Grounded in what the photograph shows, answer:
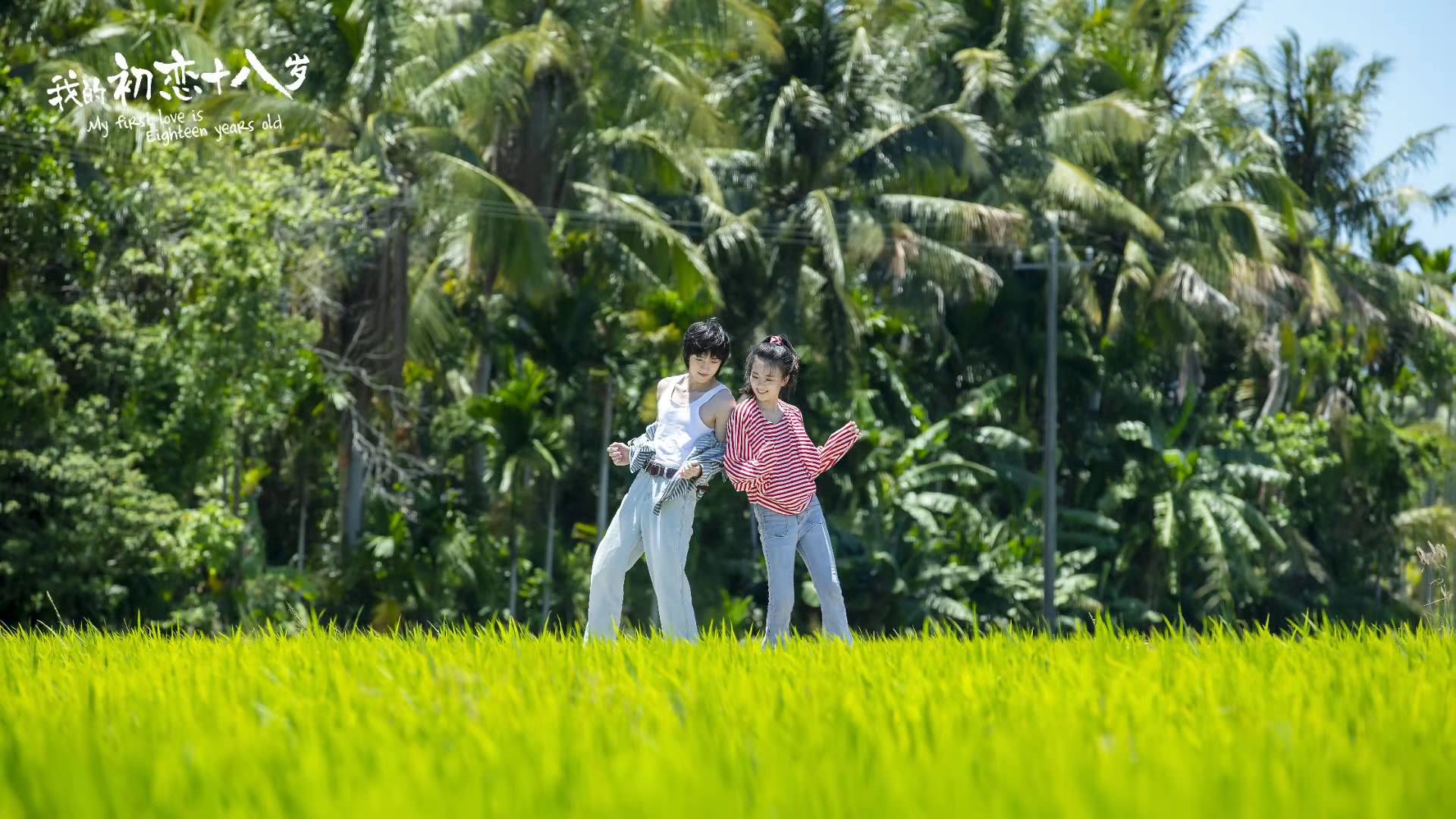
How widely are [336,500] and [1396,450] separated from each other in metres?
21.5

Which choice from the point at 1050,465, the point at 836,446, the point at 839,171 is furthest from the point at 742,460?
the point at 839,171

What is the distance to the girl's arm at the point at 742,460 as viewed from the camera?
736 centimetres

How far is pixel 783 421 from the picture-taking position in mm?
7602

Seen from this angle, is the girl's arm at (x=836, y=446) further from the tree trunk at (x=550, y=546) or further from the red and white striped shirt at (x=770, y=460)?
the tree trunk at (x=550, y=546)

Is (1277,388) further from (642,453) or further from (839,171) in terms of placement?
(642,453)

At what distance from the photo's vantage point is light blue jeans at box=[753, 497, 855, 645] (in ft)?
24.2

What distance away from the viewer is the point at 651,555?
7.39 metres

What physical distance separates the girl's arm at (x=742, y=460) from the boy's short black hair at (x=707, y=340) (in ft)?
0.94

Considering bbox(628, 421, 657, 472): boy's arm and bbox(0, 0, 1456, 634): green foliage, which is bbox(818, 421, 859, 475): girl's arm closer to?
bbox(628, 421, 657, 472): boy's arm

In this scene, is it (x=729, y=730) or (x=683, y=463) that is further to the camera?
(x=683, y=463)

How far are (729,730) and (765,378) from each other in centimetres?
376

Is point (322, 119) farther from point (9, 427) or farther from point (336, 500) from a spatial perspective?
point (336, 500)

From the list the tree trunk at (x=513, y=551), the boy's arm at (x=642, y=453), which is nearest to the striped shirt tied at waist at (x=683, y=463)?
the boy's arm at (x=642, y=453)

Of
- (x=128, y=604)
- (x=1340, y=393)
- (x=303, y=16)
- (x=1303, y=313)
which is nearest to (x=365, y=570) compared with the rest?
(x=128, y=604)
